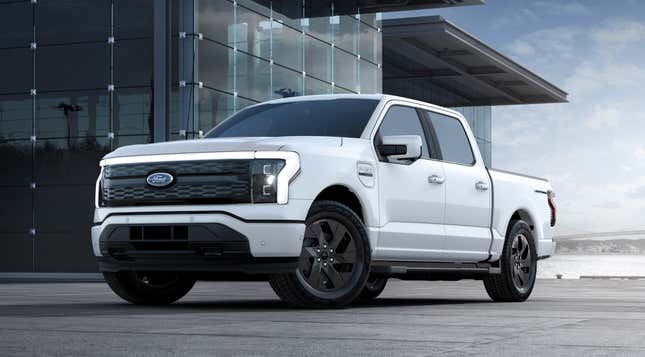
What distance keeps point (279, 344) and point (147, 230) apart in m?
3.49

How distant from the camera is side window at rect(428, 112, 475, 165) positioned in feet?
38.5

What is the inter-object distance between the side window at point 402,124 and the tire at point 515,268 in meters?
1.64

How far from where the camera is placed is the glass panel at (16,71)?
2759cm

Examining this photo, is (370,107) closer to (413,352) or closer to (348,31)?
(413,352)

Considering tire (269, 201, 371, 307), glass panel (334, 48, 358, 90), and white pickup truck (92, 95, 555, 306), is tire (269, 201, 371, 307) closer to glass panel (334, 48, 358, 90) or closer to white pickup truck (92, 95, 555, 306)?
white pickup truck (92, 95, 555, 306)

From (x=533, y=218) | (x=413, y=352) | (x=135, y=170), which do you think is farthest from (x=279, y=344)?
(x=533, y=218)

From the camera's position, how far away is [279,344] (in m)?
6.31

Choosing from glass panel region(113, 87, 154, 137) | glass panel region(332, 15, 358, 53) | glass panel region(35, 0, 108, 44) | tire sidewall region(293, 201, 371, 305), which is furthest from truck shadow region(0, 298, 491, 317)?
glass panel region(332, 15, 358, 53)

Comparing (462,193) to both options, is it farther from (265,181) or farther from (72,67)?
(72,67)

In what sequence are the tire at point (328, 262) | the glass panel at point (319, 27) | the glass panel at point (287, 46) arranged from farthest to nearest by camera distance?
the glass panel at point (319, 27), the glass panel at point (287, 46), the tire at point (328, 262)

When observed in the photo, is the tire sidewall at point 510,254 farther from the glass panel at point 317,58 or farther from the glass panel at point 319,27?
the glass panel at point 319,27

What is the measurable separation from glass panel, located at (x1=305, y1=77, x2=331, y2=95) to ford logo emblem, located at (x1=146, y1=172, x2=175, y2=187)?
67.8 feet

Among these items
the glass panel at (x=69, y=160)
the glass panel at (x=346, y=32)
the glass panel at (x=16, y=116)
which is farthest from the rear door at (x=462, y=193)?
the glass panel at (x=346, y=32)

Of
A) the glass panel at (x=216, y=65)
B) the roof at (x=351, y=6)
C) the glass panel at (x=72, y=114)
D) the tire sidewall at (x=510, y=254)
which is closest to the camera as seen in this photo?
the tire sidewall at (x=510, y=254)
